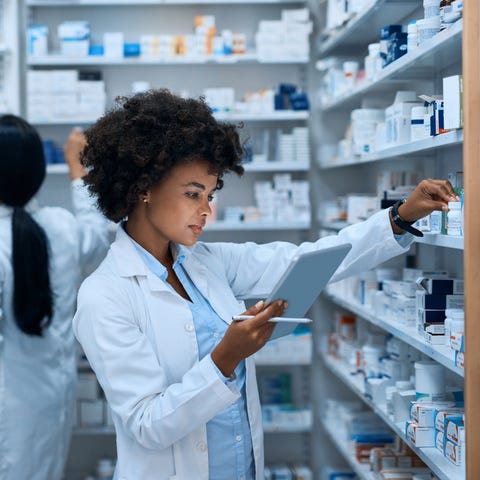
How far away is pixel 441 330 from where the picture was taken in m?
2.47

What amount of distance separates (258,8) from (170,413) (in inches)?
137

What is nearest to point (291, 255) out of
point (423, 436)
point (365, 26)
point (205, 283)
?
point (205, 283)

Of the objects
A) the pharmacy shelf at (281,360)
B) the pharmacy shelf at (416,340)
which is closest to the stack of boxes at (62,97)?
the pharmacy shelf at (281,360)

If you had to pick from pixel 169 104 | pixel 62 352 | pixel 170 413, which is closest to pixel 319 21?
pixel 62 352

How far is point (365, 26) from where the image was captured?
3531mm

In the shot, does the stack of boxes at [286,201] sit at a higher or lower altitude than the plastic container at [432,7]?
lower

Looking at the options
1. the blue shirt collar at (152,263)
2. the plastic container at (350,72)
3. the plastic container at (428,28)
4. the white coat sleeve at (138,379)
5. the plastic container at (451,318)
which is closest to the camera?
the white coat sleeve at (138,379)

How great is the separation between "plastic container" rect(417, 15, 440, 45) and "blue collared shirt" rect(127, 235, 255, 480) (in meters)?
1.08

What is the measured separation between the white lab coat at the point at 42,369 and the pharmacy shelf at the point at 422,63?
4.03 feet

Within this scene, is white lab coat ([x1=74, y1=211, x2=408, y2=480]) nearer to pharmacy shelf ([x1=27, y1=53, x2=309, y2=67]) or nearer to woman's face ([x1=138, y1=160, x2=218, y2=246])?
woman's face ([x1=138, y1=160, x2=218, y2=246])

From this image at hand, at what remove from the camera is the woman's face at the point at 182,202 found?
210 centimetres

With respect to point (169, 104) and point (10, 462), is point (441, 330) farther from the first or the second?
point (10, 462)

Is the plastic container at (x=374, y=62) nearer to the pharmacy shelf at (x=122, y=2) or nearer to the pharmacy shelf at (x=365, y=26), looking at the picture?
the pharmacy shelf at (x=365, y=26)

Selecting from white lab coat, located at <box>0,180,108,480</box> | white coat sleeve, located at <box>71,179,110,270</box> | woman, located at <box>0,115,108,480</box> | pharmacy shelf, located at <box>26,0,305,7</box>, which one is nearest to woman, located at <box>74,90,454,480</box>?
white lab coat, located at <box>0,180,108,480</box>
